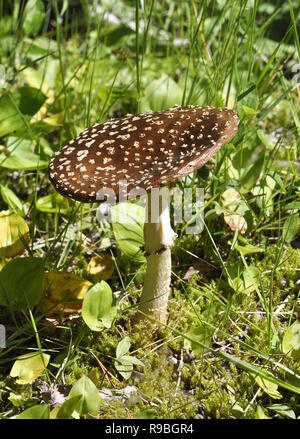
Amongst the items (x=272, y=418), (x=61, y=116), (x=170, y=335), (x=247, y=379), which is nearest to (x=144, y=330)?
(x=170, y=335)

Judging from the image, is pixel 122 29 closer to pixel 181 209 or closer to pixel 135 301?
pixel 181 209

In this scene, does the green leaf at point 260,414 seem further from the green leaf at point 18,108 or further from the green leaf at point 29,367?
the green leaf at point 18,108

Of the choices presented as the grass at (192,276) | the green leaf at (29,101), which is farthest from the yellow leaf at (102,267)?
the green leaf at (29,101)

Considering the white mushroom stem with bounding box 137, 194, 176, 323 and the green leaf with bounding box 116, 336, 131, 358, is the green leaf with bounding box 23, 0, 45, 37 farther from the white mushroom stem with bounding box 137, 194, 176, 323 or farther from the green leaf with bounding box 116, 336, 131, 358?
the green leaf with bounding box 116, 336, 131, 358

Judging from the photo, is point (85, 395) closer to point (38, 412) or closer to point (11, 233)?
point (38, 412)

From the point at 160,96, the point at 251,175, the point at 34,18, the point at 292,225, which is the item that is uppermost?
the point at 34,18

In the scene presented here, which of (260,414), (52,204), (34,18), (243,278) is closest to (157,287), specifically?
(243,278)
